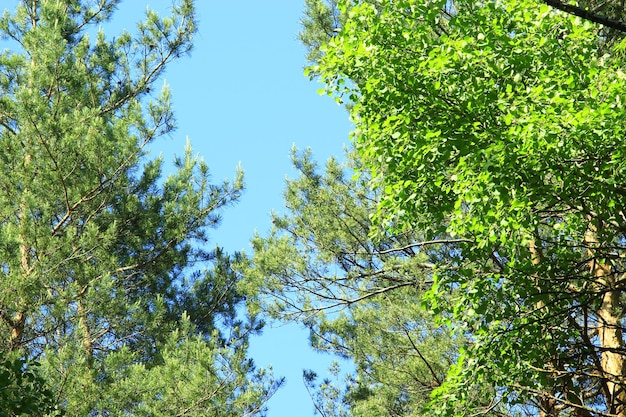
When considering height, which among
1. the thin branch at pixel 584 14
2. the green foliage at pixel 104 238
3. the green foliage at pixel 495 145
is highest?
the green foliage at pixel 104 238

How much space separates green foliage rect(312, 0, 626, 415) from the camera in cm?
640

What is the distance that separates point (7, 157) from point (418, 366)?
7416 millimetres

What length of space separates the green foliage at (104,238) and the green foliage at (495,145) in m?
5.08

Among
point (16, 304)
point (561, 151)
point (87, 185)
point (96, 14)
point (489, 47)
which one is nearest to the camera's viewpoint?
point (561, 151)

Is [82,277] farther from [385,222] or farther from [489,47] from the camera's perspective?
[489,47]

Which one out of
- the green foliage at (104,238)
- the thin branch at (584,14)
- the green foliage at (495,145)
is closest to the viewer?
the thin branch at (584,14)

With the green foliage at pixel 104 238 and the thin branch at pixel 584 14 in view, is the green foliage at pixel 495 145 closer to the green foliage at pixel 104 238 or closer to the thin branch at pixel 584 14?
the thin branch at pixel 584 14

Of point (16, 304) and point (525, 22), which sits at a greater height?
point (16, 304)

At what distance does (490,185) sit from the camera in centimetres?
644

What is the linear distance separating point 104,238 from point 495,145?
7.72 metres

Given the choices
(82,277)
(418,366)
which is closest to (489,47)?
(418,366)

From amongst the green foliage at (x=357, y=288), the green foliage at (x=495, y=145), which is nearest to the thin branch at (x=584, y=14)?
the green foliage at (x=495, y=145)

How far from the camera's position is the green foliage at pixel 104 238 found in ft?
36.4

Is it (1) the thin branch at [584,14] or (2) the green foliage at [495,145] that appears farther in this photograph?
(2) the green foliage at [495,145]
